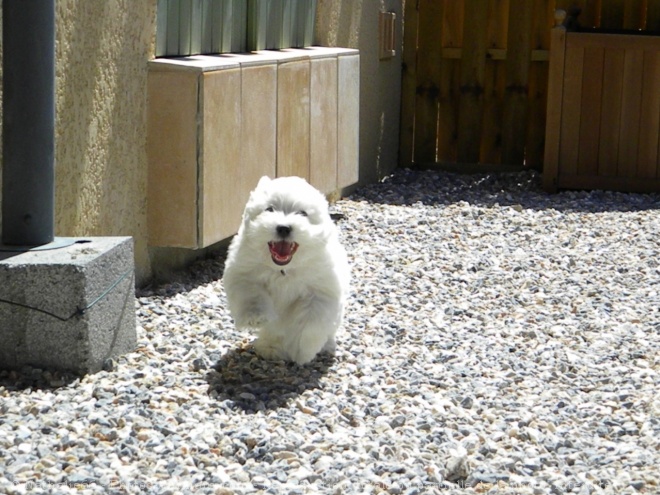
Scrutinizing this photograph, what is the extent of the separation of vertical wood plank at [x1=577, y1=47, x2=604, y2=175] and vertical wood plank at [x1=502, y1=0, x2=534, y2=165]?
1401 millimetres

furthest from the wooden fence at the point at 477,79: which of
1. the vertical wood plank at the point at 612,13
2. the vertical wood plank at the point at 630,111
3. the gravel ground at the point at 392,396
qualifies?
the gravel ground at the point at 392,396

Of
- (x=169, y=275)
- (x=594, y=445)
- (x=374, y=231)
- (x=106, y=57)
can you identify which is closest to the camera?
(x=594, y=445)

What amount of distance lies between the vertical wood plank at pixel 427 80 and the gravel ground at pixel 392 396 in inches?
185

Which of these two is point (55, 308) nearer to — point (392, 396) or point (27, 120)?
point (27, 120)

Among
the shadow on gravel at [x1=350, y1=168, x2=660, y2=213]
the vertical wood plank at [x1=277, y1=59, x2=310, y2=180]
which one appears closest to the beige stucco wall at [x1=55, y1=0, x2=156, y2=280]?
the vertical wood plank at [x1=277, y1=59, x2=310, y2=180]

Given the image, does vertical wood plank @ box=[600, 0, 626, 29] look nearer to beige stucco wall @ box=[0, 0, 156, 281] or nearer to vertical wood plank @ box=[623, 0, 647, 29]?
vertical wood plank @ box=[623, 0, 647, 29]

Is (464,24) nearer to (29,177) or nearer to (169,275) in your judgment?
(169,275)

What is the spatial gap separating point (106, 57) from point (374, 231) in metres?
3.39

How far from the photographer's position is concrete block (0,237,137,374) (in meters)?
4.60

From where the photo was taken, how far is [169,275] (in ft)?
22.4

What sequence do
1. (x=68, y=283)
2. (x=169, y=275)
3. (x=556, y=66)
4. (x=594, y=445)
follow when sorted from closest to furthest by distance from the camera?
1. (x=594, y=445)
2. (x=68, y=283)
3. (x=169, y=275)
4. (x=556, y=66)

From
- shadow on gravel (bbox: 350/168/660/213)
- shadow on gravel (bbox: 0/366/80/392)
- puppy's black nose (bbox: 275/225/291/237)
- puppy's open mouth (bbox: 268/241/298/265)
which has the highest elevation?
puppy's black nose (bbox: 275/225/291/237)

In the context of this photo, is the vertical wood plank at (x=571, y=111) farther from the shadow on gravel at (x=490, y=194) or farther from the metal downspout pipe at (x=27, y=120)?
the metal downspout pipe at (x=27, y=120)

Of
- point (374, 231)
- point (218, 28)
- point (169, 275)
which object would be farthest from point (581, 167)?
point (169, 275)
